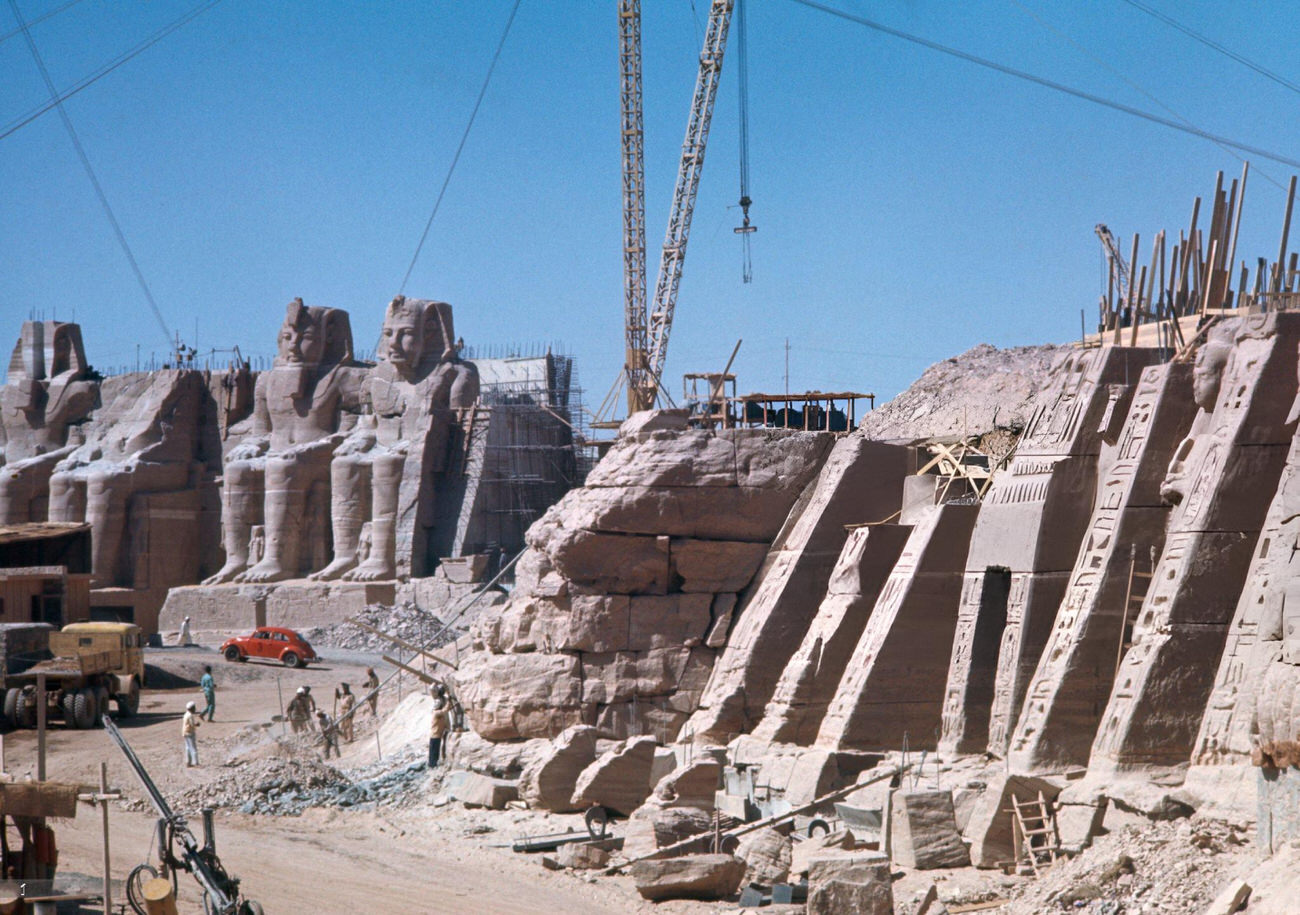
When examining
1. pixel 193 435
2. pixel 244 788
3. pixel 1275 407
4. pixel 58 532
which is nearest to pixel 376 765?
pixel 244 788

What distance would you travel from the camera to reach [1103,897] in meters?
13.0

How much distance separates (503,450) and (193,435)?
1319 centimetres

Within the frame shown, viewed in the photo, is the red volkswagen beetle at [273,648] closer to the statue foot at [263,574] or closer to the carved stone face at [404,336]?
the statue foot at [263,574]

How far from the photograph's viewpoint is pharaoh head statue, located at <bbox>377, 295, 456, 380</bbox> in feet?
151

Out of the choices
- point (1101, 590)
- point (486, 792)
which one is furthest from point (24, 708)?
point (1101, 590)

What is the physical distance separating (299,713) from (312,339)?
985 inches

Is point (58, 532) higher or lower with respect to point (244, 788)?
higher

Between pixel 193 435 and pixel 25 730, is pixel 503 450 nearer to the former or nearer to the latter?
pixel 193 435

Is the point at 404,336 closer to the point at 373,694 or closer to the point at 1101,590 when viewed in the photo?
the point at 373,694

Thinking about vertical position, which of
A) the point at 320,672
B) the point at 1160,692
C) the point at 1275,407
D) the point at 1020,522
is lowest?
the point at 320,672

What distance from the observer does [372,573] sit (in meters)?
43.6

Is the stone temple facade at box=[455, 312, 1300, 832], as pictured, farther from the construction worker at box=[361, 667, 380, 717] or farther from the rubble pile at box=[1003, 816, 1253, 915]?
the construction worker at box=[361, 667, 380, 717]

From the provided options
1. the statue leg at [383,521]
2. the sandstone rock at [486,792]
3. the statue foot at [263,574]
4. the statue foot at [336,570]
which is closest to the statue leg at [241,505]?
the statue foot at [263,574]

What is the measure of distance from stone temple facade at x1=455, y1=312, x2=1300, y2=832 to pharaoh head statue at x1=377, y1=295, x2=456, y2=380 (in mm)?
22489
